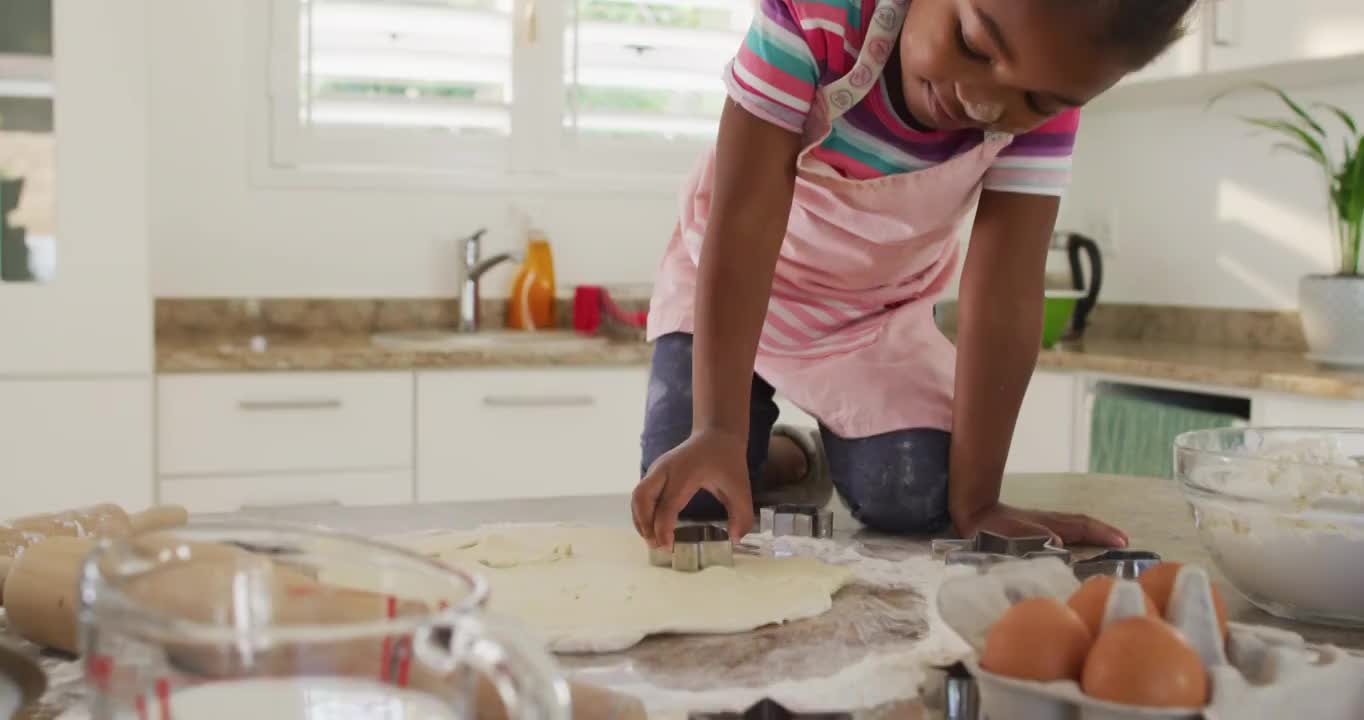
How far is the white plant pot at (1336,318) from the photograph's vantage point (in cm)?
232

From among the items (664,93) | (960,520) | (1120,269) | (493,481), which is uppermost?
(664,93)

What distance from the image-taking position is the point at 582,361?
2.48 meters

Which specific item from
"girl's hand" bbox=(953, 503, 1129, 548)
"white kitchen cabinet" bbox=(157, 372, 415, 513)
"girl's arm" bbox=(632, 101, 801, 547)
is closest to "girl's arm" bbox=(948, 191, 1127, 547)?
"girl's hand" bbox=(953, 503, 1129, 548)

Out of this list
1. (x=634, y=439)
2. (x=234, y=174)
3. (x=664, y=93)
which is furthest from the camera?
(x=664, y=93)

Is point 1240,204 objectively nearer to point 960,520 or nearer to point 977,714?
point 960,520

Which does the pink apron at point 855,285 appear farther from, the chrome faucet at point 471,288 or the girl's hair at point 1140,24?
the chrome faucet at point 471,288

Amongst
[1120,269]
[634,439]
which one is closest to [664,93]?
[634,439]

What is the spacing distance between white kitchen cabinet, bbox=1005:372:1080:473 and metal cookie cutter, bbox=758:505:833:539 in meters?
1.73

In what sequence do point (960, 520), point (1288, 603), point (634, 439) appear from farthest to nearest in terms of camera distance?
point (634, 439) → point (960, 520) → point (1288, 603)

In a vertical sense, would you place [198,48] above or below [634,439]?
above

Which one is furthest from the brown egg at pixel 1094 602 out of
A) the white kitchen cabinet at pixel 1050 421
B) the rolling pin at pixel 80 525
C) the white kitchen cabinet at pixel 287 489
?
the white kitchen cabinet at pixel 1050 421

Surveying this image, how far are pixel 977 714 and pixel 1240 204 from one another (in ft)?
8.39

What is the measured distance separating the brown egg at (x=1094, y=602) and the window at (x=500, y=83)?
2.50 m

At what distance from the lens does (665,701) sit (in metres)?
0.60
